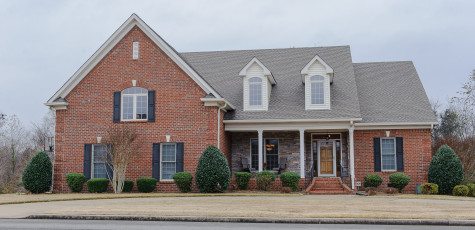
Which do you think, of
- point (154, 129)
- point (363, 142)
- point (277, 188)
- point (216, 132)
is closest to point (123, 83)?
point (154, 129)

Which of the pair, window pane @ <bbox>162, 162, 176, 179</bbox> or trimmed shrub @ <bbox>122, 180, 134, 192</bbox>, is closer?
trimmed shrub @ <bbox>122, 180, 134, 192</bbox>

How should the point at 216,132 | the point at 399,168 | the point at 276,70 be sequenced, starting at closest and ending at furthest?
the point at 216,132 → the point at 399,168 → the point at 276,70

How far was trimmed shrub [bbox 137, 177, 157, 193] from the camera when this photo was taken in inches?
1062

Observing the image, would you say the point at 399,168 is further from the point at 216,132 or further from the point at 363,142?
the point at 216,132

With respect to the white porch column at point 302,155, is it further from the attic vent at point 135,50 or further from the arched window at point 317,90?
the attic vent at point 135,50

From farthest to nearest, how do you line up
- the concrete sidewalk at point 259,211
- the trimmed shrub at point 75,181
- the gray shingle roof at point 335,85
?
the gray shingle roof at point 335,85, the trimmed shrub at point 75,181, the concrete sidewalk at point 259,211

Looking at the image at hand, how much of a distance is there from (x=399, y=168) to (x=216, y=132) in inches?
376

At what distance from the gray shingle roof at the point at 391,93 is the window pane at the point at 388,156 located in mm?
1340

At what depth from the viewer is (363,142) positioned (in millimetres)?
29812

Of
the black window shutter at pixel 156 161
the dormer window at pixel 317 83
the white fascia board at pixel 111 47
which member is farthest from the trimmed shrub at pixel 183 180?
the dormer window at pixel 317 83

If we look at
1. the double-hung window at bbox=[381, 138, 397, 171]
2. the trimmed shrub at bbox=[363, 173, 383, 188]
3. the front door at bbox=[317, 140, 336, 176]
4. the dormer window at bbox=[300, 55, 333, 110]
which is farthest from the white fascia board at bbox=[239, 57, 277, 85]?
the trimmed shrub at bbox=[363, 173, 383, 188]

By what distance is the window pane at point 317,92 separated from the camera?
2981 cm

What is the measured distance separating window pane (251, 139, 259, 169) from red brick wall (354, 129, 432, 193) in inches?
203

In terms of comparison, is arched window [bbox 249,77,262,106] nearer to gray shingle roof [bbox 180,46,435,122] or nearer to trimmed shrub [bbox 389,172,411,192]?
gray shingle roof [bbox 180,46,435,122]
